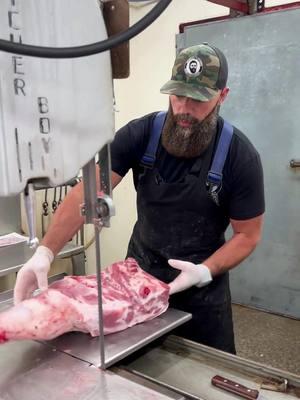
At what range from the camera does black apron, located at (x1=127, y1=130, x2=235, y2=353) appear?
1.43 meters

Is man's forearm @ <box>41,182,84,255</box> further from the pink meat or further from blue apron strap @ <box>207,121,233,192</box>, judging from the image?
blue apron strap @ <box>207,121,233,192</box>

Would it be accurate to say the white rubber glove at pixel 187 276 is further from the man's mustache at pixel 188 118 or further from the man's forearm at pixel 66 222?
the man's mustache at pixel 188 118

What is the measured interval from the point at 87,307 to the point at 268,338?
1.97 meters

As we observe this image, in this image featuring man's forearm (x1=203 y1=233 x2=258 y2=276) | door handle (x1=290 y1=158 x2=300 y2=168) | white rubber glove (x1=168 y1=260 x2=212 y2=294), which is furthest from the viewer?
door handle (x1=290 y1=158 x2=300 y2=168)

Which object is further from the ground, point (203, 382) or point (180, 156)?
point (180, 156)

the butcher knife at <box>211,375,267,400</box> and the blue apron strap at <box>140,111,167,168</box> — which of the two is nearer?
the butcher knife at <box>211,375,267,400</box>

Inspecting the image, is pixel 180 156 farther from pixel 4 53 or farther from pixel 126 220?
pixel 126 220

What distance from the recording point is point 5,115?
585 mm

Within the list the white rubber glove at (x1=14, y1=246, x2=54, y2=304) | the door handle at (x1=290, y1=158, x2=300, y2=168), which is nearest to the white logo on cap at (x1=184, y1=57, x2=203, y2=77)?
the white rubber glove at (x1=14, y1=246, x2=54, y2=304)

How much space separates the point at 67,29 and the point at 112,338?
70 centimetres

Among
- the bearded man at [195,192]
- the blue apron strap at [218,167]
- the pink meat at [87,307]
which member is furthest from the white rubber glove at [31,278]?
the blue apron strap at [218,167]

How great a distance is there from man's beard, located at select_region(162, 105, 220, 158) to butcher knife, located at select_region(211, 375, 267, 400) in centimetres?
76

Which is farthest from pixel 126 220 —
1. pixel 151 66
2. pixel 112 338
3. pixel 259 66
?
pixel 112 338

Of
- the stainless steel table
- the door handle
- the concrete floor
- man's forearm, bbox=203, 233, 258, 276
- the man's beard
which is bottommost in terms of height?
the concrete floor
